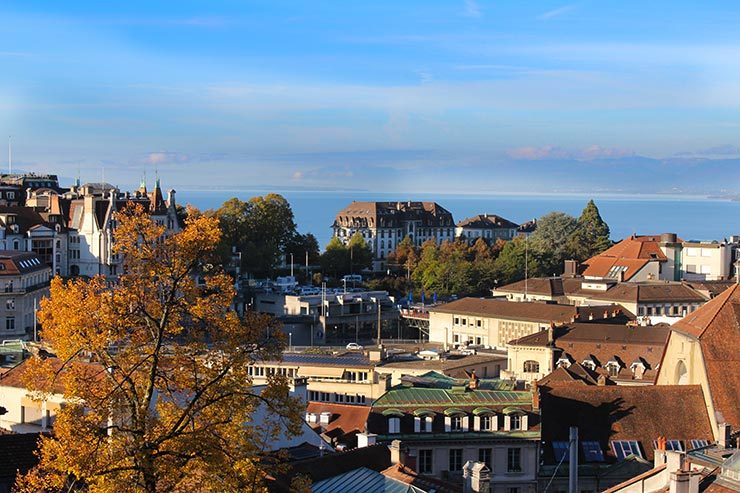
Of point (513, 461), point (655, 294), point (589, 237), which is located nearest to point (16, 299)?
point (655, 294)

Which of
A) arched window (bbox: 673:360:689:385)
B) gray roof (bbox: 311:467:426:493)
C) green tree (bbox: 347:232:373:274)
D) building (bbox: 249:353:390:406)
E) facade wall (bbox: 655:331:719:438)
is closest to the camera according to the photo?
gray roof (bbox: 311:467:426:493)

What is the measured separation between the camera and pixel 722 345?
42219 millimetres

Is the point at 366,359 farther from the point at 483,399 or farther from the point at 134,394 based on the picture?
the point at 134,394

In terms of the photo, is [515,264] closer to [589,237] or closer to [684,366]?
[589,237]

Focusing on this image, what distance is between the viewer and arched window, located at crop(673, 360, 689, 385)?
43.8 m

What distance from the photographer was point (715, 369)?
41.0 m

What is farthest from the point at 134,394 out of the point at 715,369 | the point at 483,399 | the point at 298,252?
the point at 298,252

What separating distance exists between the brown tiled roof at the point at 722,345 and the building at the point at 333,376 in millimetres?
11492

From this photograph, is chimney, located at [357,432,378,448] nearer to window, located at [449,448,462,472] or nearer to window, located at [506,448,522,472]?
window, located at [449,448,462,472]

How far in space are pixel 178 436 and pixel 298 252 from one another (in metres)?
104

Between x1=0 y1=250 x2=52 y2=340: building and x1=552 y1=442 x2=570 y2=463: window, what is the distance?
145ft

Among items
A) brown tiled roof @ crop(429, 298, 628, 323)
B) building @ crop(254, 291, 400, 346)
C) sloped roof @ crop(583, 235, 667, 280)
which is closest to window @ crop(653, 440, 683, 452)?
brown tiled roof @ crop(429, 298, 628, 323)

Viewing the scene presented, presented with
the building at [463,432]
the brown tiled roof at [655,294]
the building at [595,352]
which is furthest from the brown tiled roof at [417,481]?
the brown tiled roof at [655,294]

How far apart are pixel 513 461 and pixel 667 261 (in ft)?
203
